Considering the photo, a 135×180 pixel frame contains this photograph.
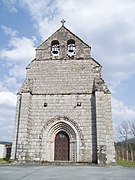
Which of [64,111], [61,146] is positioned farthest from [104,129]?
[61,146]

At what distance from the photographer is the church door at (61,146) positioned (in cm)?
1544

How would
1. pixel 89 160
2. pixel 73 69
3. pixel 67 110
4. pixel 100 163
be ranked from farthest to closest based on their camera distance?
pixel 73 69 → pixel 67 110 → pixel 89 160 → pixel 100 163

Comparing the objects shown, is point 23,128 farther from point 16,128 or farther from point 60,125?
point 60,125

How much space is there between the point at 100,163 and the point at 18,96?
8.00 m

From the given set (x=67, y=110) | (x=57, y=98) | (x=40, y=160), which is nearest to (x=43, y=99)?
(x=57, y=98)

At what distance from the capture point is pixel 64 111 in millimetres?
15969

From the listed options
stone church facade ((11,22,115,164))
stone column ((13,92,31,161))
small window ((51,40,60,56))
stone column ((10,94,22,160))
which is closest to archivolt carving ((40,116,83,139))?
stone church facade ((11,22,115,164))

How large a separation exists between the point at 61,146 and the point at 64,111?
8.69ft

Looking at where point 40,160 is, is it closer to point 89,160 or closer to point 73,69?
point 89,160

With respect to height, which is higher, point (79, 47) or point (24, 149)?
point (79, 47)

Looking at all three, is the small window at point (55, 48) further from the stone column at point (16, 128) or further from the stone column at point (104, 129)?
the stone column at point (104, 129)

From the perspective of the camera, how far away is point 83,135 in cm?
1509

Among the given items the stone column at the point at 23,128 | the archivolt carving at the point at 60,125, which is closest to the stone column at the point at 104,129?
the archivolt carving at the point at 60,125

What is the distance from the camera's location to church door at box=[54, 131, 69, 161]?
50.6ft
